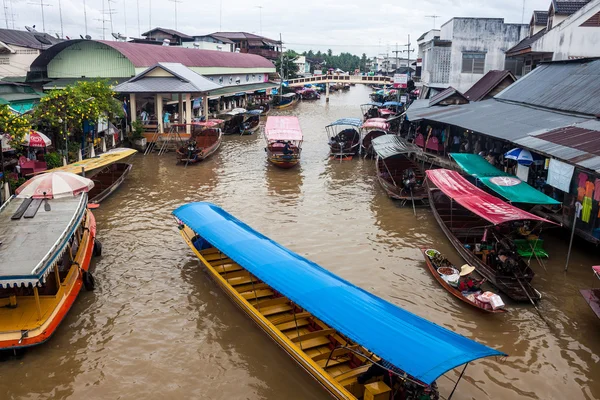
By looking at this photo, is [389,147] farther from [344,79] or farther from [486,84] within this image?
[344,79]

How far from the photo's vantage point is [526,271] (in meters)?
12.0

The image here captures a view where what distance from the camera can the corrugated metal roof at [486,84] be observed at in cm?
2731

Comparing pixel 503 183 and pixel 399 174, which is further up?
pixel 503 183

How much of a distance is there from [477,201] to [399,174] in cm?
858

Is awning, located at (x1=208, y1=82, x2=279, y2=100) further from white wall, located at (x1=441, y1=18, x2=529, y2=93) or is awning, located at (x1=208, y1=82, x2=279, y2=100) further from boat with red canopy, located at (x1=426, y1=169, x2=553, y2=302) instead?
boat with red canopy, located at (x1=426, y1=169, x2=553, y2=302)

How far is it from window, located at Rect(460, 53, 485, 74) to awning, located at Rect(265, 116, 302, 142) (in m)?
13.0

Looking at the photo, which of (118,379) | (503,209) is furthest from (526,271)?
(118,379)

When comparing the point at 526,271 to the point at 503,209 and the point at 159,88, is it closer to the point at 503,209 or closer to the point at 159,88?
the point at 503,209

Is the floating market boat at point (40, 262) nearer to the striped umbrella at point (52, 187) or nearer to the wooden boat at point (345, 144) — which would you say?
the striped umbrella at point (52, 187)

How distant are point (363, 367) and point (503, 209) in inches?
279

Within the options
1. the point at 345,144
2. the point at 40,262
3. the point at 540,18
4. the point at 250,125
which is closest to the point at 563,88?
the point at 345,144

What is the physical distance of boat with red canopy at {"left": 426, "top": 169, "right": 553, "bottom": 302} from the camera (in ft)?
38.4

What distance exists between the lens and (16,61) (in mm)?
30578

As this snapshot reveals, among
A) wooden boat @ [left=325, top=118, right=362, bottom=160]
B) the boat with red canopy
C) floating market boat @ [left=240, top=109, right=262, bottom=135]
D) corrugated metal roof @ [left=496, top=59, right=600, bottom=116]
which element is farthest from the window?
the boat with red canopy
